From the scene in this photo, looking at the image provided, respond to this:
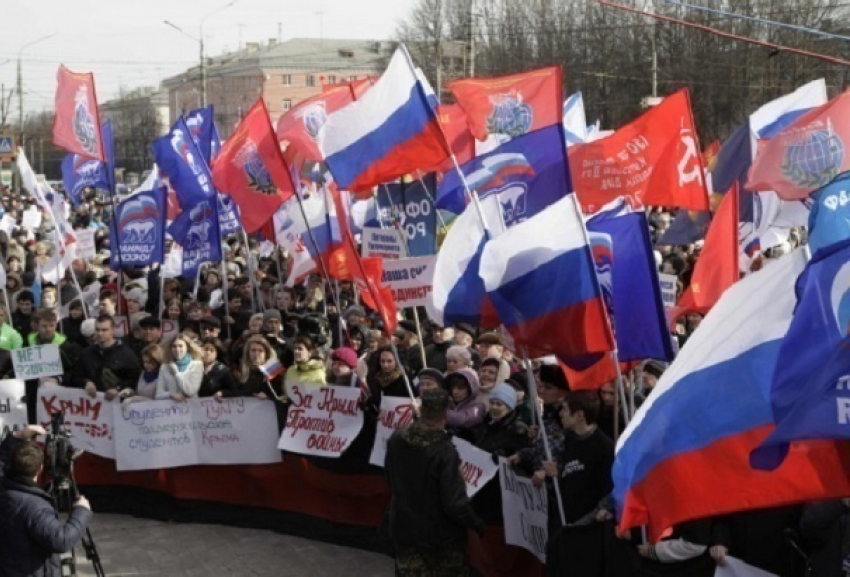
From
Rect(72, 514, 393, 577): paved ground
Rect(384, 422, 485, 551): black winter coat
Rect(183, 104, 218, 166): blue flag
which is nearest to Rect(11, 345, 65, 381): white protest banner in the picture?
Rect(72, 514, 393, 577): paved ground

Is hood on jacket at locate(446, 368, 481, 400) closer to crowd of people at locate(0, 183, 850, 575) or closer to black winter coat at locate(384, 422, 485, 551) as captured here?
crowd of people at locate(0, 183, 850, 575)

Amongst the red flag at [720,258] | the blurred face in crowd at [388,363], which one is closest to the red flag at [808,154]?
the red flag at [720,258]

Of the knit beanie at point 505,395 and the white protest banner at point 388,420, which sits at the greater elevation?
the knit beanie at point 505,395

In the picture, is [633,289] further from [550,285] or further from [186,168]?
[186,168]

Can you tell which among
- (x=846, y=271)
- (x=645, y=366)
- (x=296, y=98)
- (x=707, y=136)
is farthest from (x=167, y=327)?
(x=296, y=98)

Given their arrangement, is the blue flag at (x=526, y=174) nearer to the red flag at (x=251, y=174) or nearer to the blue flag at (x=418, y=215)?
the blue flag at (x=418, y=215)

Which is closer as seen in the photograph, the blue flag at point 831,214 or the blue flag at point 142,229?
the blue flag at point 831,214

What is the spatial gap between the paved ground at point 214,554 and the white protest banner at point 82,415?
26.1 inches

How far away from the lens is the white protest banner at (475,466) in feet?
27.1

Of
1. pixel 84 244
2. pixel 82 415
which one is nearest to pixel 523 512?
pixel 82 415

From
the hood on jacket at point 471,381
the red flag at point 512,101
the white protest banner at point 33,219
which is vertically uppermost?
the red flag at point 512,101

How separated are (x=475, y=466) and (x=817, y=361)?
4297 millimetres

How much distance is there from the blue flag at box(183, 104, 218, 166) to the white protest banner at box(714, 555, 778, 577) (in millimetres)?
10942

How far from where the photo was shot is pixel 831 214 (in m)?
5.66
